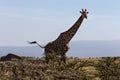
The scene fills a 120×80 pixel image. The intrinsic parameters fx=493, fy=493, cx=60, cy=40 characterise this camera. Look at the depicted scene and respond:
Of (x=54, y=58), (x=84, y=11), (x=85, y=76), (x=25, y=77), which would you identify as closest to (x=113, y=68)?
(x=54, y=58)

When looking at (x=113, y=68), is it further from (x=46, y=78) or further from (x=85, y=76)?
(x=46, y=78)

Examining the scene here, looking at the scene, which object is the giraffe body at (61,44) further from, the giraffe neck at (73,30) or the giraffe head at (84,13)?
the giraffe head at (84,13)

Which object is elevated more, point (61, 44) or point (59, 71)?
point (61, 44)

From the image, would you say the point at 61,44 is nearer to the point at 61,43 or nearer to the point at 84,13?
the point at 61,43

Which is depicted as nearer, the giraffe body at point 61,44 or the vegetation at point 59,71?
the vegetation at point 59,71

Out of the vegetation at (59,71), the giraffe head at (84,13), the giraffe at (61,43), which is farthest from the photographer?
the giraffe head at (84,13)

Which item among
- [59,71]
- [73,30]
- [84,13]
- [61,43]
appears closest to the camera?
[59,71]

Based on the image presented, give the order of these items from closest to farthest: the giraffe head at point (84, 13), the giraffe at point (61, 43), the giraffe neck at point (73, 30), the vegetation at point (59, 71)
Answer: the vegetation at point (59, 71) < the giraffe at point (61, 43) < the giraffe neck at point (73, 30) < the giraffe head at point (84, 13)

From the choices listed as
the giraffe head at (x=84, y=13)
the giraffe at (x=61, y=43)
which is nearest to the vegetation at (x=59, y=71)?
the giraffe at (x=61, y=43)

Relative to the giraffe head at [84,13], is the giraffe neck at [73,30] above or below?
below

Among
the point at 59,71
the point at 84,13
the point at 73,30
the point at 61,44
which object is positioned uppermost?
the point at 84,13

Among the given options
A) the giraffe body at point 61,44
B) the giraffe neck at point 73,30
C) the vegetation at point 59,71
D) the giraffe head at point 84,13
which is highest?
the giraffe head at point 84,13

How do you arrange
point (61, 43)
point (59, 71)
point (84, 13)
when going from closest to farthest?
1. point (59, 71)
2. point (61, 43)
3. point (84, 13)

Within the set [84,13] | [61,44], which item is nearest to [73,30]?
[61,44]
